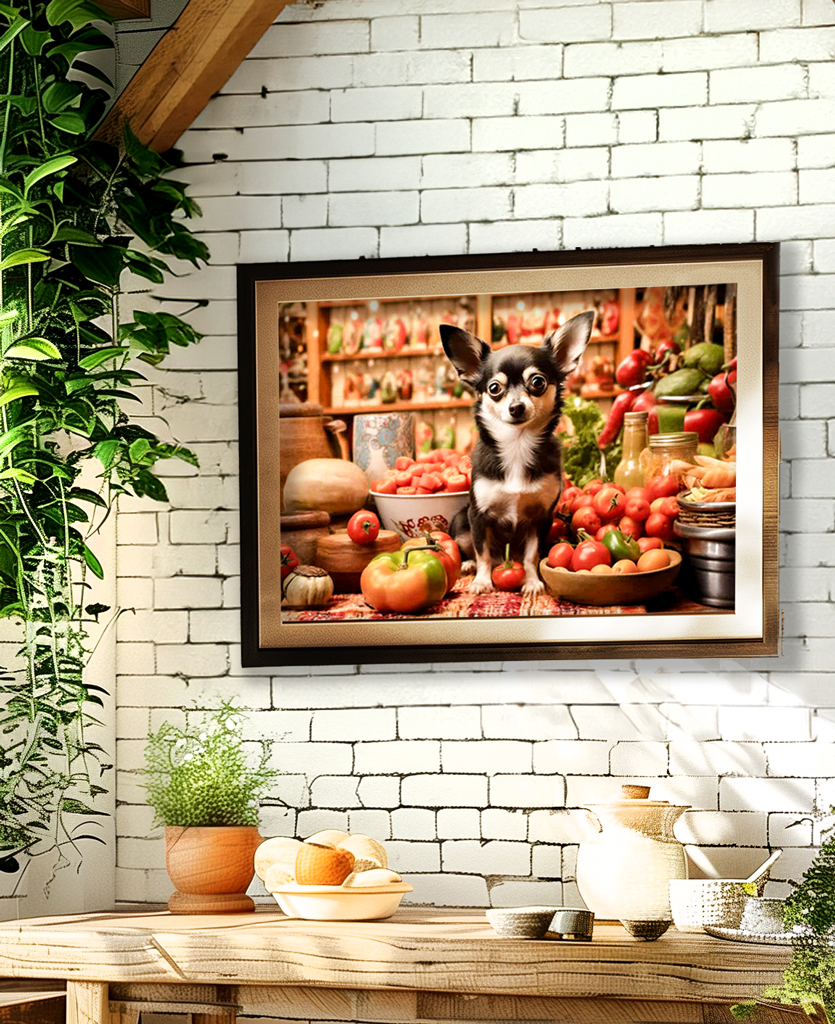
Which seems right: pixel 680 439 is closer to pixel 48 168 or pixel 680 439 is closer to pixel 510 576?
pixel 510 576

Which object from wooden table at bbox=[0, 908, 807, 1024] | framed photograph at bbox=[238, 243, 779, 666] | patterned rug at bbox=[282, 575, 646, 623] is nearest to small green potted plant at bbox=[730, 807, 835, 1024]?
wooden table at bbox=[0, 908, 807, 1024]

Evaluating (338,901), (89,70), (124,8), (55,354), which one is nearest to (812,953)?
(338,901)

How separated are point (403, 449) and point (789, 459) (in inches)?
34.8

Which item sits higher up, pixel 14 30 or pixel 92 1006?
pixel 14 30

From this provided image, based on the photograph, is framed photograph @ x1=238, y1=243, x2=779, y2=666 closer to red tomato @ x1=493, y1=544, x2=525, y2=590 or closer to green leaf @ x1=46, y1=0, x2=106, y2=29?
red tomato @ x1=493, y1=544, x2=525, y2=590

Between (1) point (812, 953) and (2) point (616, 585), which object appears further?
(2) point (616, 585)

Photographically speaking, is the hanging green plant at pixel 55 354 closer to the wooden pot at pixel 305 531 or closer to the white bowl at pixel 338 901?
the wooden pot at pixel 305 531

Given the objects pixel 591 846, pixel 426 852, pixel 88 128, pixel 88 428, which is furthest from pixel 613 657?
pixel 88 128

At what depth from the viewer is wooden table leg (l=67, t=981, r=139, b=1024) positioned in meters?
2.24

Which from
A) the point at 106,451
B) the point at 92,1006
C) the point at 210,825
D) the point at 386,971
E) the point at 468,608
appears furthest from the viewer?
the point at 468,608

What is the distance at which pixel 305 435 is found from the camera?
109 inches

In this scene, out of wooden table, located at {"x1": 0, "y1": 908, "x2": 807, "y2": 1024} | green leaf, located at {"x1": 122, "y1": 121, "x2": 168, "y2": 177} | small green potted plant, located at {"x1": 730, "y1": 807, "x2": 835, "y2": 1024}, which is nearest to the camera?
small green potted plant, located at {"x1": 730, "y1": 807, "x2": 835, "y2": 1024}

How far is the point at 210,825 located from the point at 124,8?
185cm

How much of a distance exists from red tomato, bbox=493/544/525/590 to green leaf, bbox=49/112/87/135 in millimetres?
1296
